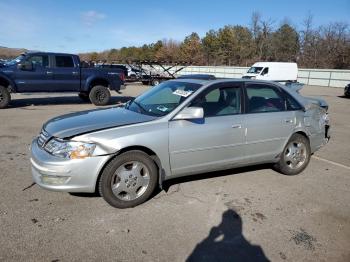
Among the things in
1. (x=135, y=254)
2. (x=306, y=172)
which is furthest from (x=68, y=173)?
(x=306, y=172)

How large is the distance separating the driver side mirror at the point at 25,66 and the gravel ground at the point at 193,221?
8006 millimetres

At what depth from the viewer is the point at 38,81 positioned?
13203 millimetres

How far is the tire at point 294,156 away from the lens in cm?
573

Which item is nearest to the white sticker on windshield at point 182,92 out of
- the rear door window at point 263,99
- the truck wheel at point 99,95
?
the rear door window at point 263,99

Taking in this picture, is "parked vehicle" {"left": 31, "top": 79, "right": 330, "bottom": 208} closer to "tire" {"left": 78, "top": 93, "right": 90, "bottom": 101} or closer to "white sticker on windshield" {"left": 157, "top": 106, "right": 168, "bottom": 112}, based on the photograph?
"white sticker on windshield" {"left": 157, "top": 106, "right": 168, "bottom": 112}

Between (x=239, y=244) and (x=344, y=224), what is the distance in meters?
1.41

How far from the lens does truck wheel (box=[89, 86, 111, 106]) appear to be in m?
14.1

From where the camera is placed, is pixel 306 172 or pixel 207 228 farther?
pixel 306 172

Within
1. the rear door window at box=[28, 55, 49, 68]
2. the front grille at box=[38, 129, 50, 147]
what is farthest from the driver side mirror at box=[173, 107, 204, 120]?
the rear door window at box=[28, 55, 49, 68]

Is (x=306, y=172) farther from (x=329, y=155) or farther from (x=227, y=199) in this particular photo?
(x=227, y=199)

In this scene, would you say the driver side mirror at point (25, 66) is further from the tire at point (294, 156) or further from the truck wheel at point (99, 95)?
the tire at point (294, 156)

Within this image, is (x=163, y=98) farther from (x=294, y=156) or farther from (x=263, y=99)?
(x=294, y=156)

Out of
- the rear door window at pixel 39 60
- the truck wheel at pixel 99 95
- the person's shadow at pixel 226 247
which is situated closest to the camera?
the person's shadow at pixel 226 247

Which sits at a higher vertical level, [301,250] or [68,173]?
[68,173]
